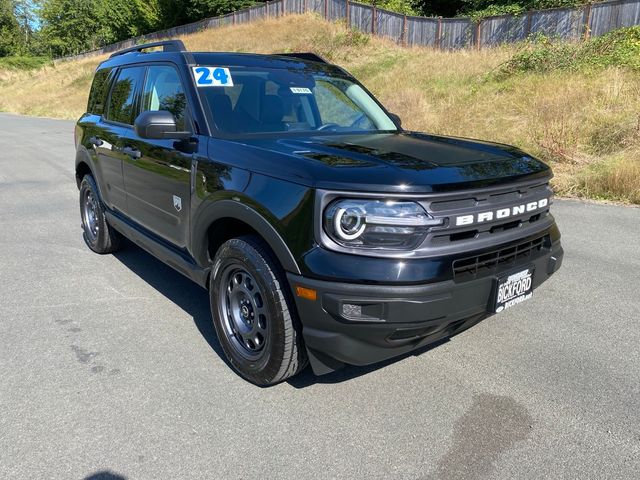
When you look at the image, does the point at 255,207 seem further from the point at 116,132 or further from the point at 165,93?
the point at 116,132

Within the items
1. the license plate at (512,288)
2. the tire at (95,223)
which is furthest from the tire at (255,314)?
the tire at (95,223)

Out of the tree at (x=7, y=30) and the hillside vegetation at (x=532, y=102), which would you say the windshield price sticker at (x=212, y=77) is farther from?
the tree at (x=7, y=30)

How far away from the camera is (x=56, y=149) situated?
1404 cm

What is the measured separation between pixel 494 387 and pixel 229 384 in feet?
5.05

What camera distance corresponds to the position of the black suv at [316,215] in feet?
7.75

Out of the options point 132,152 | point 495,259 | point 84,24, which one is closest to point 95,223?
point 132,152

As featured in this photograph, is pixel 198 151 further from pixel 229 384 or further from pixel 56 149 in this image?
pixel 56 149

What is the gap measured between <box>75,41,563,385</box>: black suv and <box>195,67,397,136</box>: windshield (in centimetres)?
1

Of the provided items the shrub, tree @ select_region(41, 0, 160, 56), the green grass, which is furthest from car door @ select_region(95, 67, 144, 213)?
the green grass

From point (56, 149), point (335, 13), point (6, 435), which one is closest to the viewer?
point (6, 435)

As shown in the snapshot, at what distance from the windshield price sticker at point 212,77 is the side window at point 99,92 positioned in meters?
1.99

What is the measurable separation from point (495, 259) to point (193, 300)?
253 cm

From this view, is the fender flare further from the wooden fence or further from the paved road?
the wooden fence

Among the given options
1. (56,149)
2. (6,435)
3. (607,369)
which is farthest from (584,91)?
(56,149)
